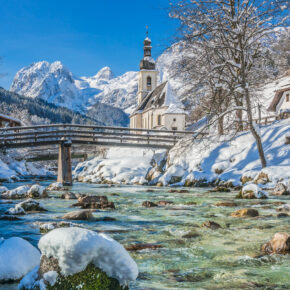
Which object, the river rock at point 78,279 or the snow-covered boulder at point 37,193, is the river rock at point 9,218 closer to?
the river rock at point 78,279

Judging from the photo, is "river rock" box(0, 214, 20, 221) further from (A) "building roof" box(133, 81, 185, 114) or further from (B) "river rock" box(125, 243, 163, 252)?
(A) "building roof" box(133, 81, 185, 114)

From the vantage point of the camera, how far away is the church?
5072cm

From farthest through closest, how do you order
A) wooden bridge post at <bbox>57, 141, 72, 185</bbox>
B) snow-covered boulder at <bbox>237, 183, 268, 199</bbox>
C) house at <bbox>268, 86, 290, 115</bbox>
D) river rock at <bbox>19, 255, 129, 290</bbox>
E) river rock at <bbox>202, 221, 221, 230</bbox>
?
1. house at <bbox>268, 86, 290, 115</bbox>
2. wooden bridge post at <bbox>57, 141, 72, 185</bbox>
3. snow-covered boulder at <bbox>237, 183, 268, 199</bbox>
4. river rock at <bbox>202, 221, 221, 230</bbox>
5. river rock at <bbox>19, 255, 129, 290</bbox>

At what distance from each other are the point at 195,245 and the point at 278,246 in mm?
1226

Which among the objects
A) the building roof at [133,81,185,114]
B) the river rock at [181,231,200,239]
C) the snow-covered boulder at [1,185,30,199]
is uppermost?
the building roof at [133,81,185,114]

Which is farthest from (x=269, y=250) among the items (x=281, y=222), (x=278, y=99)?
(x=278, y=99)

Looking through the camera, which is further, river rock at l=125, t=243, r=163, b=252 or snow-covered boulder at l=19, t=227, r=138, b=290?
river rock at l=125, t=243, r=163, b=252

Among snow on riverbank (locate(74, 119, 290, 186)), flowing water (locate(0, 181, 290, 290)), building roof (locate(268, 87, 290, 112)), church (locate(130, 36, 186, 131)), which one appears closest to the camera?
flowing water (locate(0, 181, 290, 290))

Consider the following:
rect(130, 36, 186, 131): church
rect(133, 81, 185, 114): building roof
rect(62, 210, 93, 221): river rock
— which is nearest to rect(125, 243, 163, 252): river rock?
rect(62, 210, 93, 221): river rock

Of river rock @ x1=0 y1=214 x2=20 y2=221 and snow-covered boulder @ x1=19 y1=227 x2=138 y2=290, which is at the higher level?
snow-covered boulder @ x1=19 y1=227 x2=138 y2=290

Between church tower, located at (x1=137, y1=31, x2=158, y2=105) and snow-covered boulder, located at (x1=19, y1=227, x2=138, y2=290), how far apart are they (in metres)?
69.7

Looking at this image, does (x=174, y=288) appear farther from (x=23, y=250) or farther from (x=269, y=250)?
(x=269, y=250)

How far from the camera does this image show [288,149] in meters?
19.2

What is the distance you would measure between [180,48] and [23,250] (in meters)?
12.4
